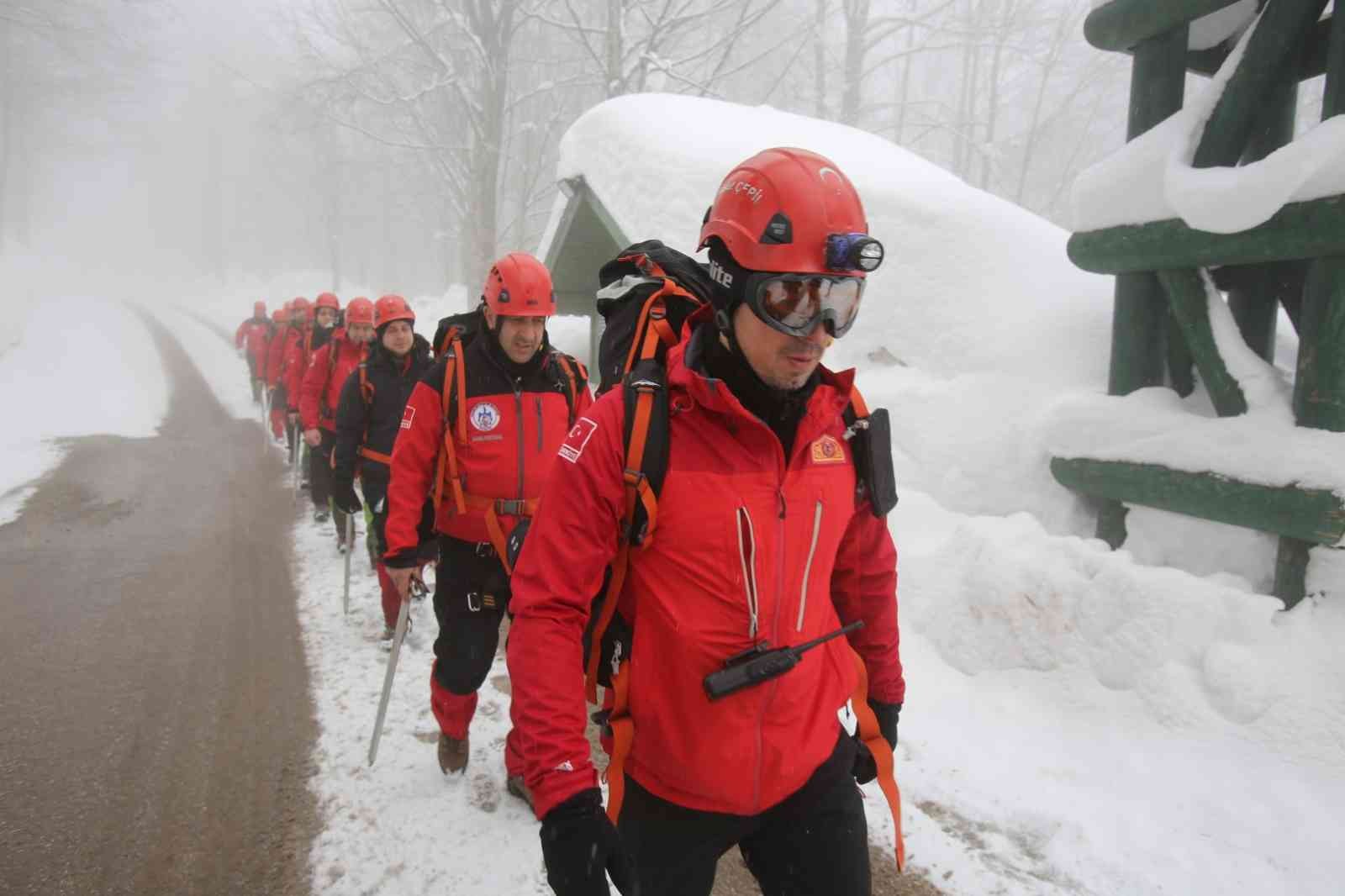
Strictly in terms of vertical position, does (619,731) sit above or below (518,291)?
below

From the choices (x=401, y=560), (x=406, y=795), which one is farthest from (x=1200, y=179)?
(x=406, y=795)

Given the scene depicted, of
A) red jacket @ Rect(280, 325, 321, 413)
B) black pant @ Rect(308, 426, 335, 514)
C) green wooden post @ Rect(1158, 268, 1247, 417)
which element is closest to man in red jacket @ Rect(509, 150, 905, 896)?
green wooden post @ Rect(1158, 268, 1247, 417)

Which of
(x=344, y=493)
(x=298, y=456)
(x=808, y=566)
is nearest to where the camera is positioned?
(x=808, y=566)

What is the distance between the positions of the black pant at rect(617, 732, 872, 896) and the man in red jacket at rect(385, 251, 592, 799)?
1.96m

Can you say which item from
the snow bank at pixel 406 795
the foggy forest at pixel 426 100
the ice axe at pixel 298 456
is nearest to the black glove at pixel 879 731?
the snow bank at pixel 406 795

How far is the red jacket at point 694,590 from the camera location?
1.66 metres

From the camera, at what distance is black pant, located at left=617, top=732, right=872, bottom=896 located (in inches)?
72.3

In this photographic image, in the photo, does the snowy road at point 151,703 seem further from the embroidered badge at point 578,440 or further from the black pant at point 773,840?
the embroidered badge at point 578,440

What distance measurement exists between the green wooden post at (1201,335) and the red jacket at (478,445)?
3692 millimetres

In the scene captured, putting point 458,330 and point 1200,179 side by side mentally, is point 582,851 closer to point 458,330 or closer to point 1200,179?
point 458,330

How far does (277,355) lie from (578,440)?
12.9 metres

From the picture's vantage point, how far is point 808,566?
1.84 meters

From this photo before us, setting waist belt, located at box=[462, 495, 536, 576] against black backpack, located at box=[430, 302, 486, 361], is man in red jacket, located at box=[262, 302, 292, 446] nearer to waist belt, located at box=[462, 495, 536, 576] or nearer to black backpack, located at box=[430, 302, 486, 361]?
black backpack, located at box=[430, 302, 486, 361]

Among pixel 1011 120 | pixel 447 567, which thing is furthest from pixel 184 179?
pixel 447 567
